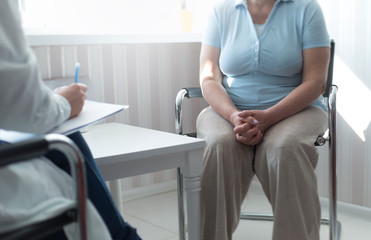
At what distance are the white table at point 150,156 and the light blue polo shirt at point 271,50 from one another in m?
0.61

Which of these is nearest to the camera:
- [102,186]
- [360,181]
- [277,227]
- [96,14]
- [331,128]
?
[102,186]

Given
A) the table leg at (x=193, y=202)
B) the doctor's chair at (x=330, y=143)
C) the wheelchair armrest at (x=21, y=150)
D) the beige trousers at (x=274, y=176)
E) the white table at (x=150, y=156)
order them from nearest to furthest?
the wheelchair armrest at (x=21, y=150) → the white table at (x=150, y=156) → the table leg at (x=193, y=202) → the beige trousers at (x=274, y=176) → the doctor's chair at (x=330, y=143)

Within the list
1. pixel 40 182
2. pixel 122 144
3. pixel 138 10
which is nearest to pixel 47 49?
pixel 138 10

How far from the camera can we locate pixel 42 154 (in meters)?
0.85

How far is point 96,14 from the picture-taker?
2.79m

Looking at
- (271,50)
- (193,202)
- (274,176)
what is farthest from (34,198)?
(271,50)

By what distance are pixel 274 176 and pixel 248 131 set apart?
0.58ft

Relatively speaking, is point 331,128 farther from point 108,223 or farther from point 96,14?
point 96,14

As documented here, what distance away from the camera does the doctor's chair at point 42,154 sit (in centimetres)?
79

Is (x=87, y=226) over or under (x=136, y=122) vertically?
over

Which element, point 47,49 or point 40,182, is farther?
point 47,49

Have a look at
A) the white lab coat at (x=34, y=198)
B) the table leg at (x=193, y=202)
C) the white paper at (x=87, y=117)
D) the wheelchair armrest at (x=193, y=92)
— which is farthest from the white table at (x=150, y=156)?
the wheelchair armrest at (x=193, y=92)

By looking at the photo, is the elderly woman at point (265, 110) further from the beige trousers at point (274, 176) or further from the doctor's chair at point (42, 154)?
the doctor's chair at point (42, 154)

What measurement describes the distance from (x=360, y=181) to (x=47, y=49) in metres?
1.61
